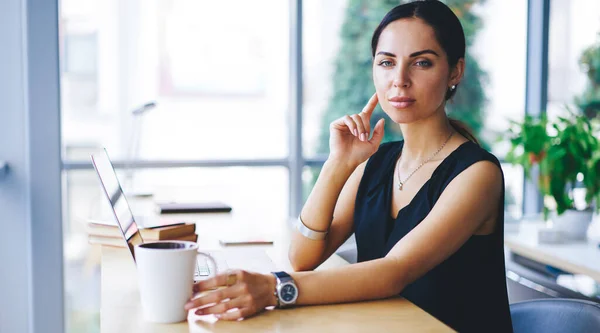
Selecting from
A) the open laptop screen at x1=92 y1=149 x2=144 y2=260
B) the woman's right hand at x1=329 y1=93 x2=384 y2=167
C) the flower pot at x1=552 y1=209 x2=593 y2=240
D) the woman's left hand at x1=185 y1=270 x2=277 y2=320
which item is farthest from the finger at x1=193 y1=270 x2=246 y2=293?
the flower pot at x1=552 y1=209 x2=593 y2=240

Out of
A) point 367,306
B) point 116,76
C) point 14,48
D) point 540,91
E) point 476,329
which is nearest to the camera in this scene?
point 367,306

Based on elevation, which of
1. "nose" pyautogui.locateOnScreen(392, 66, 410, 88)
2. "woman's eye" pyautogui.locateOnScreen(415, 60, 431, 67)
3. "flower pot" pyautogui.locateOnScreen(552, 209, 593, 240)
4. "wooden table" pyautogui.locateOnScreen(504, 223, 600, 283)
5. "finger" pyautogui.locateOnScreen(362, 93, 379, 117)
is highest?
"woman's eye" pyautogui.locateOnScreen(415, 60, 431, 67)

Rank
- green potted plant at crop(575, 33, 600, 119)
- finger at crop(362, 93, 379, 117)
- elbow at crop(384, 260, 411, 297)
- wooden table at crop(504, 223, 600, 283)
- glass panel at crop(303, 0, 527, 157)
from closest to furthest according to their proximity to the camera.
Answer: elbow at crop(384, 260, 411, 297)
finger at crop(362, 93, 379, 117)
wooden table at crop(504, 223, 600, 283)
glass panel at crop(303, 0, 527, 157)
green potted plant at crop(575, 33, 600, 119)

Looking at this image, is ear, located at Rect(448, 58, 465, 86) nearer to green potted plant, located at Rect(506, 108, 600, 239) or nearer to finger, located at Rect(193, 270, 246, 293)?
finger, located at Rect(193, 270, 246, 293)

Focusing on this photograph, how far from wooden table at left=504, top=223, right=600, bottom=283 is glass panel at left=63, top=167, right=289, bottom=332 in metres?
1.50

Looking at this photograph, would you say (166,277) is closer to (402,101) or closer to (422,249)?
(422,249)

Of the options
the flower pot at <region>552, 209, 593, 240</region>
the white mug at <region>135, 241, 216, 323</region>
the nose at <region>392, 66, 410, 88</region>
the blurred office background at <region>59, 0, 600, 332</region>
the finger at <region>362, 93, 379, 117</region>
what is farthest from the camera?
the blurred office background at <region>59, 0, 600, 332</region>

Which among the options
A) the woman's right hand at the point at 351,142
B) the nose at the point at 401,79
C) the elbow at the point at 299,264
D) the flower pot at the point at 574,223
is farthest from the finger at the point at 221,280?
the flower pot at the point at 574,223

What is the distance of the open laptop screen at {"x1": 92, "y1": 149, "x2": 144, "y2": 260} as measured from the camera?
1.40 m

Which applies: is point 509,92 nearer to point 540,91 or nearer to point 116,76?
point 540,91

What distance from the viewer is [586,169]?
10.6 feet

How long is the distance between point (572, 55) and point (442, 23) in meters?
3.69

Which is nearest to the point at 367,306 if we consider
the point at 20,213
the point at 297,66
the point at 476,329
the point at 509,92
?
the point at 476,329

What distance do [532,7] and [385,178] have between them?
12.0 feet
